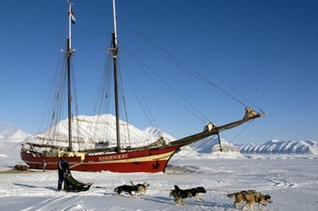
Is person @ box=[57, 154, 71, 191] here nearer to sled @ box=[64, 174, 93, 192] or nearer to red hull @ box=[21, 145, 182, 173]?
sled @ box=[64, 174, 93, 192]

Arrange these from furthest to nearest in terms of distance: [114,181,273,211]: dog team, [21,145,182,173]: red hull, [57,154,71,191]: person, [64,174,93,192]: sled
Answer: [21,145,182,173]: red hull → [57,154,71,191]: person → [64,174,93,192]: sled → [114,181,273,211]: dog team

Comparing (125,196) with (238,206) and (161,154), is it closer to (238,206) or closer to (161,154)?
(238,206)

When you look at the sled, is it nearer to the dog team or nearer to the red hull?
the dog team

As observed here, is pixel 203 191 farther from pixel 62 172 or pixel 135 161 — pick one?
pixel 135 161

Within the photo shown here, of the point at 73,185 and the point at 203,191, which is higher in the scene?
the point at 73,185

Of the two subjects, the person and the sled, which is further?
the person

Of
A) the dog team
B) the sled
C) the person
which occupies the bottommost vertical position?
the dog team

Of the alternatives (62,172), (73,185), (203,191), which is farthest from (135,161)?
(203,191)

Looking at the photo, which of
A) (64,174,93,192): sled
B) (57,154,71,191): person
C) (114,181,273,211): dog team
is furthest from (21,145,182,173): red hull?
(114,181,273,211): dog team

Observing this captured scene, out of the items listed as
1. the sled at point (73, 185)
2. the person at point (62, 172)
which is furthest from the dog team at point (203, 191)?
the person at point (62, 172)

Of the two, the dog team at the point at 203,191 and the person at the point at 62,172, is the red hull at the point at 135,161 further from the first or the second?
the dog team at the point at 203,191

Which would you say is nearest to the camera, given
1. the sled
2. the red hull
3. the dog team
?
the dog team

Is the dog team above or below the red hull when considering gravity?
below

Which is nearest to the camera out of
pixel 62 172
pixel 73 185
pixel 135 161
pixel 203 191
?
pixel 203 191
